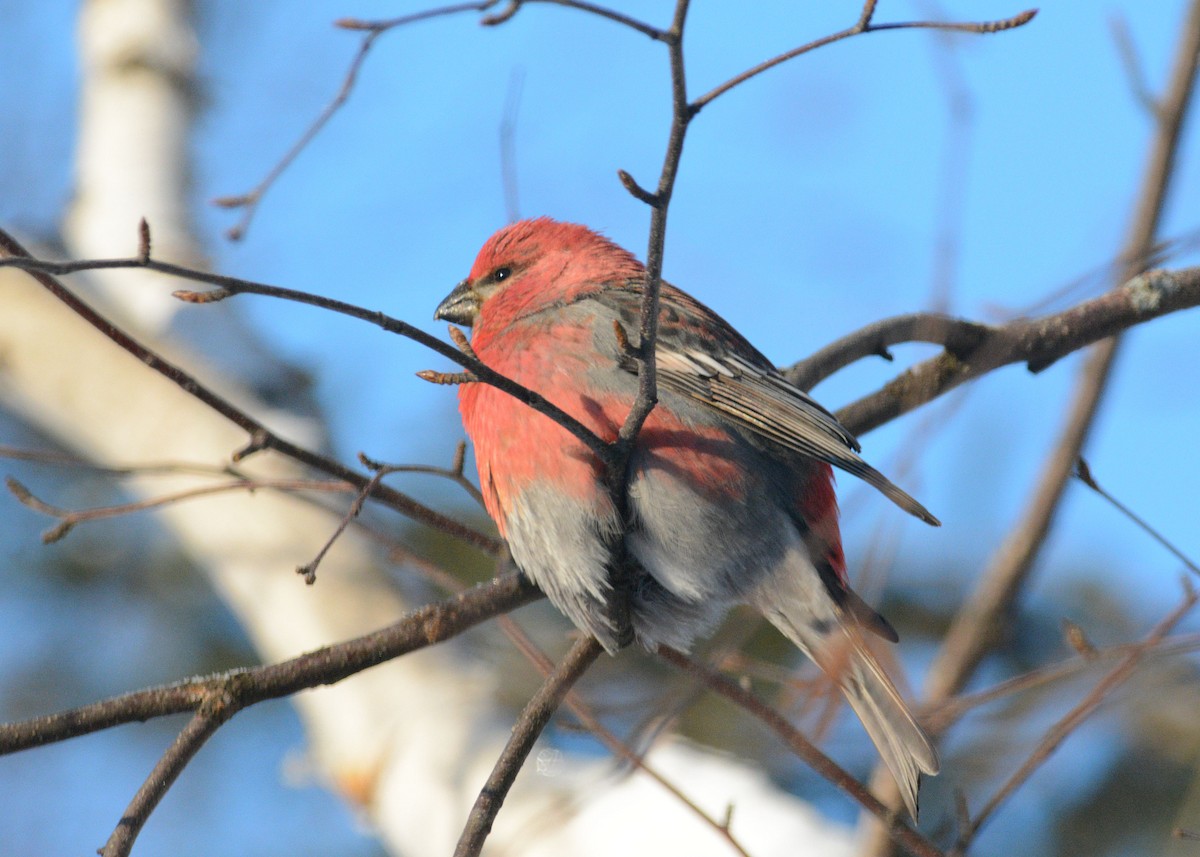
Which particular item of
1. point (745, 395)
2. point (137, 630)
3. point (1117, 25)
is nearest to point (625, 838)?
point (745, 395)

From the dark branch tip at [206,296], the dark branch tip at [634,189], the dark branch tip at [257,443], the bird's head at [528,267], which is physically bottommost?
the dark branch tip at [257,443]

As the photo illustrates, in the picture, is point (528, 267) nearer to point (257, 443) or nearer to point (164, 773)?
point (257, 443)

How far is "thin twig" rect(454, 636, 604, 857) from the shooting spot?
225 cm

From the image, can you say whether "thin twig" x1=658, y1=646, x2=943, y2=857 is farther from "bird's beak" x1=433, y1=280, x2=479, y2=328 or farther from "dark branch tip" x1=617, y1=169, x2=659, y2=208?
"bird's beak" x1=433, y1=280, x2=479, y2=328

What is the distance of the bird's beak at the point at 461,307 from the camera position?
3471 millimetres

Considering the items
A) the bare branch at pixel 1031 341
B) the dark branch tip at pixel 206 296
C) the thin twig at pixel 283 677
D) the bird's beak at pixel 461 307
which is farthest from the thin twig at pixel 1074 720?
the bird's beak at pixel 461 307

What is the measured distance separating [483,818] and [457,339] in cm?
101

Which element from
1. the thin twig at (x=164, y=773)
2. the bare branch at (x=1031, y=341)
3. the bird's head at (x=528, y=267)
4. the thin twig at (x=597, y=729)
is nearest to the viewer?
the thin twig at (x=164, y=773)

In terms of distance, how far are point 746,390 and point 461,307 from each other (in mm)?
1081

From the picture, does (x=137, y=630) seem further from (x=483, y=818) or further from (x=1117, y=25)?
(x=1117, y=25)

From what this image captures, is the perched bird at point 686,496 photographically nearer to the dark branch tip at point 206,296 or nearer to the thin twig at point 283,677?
the thin twig at point 283,677

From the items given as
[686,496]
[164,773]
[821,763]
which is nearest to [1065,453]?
[686,496]

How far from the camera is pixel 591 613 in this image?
8.68 ft

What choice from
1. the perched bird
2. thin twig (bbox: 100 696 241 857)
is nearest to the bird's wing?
the perched bird
